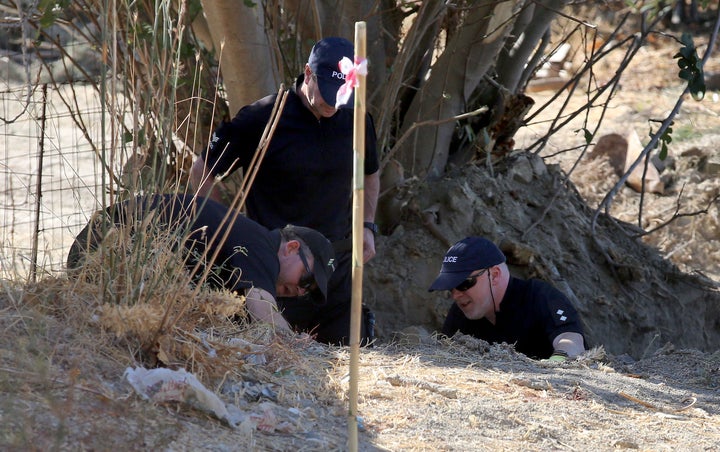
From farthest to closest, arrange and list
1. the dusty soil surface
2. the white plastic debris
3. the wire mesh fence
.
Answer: the wire mesh fence → the white plastic debris → the dusty soil surface

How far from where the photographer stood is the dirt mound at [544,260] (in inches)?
250

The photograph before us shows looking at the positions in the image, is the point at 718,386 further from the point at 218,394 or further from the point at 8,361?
the point at 8,361

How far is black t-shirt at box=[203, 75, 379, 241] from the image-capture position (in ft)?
15.4

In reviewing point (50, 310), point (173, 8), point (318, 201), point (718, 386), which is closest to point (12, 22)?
point (173, 8)

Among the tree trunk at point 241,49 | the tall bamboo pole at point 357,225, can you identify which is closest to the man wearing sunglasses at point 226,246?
the tall bamboo pole at point 357,225

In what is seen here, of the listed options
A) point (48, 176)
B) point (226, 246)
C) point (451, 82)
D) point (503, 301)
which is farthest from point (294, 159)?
point (48, 176)

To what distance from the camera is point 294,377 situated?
333 cm

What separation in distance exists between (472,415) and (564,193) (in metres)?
4.25

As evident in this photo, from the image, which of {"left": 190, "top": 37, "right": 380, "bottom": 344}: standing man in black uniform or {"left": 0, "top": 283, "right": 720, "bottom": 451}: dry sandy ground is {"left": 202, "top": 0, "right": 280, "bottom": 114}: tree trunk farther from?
{"left": 0, "top": 283, "right": 720, "bottom": 451}: dry sandy ground

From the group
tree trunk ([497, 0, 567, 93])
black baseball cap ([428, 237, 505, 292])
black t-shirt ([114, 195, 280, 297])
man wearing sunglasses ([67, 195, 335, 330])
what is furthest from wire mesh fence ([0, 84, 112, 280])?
tree trunk ([497, 0, 567, 93])

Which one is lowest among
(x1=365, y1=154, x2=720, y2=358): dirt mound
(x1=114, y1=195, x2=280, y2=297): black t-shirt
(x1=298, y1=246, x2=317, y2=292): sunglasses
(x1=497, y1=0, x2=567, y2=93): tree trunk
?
(x1=365, y1=154, x2=720, y2=358): dirt mound

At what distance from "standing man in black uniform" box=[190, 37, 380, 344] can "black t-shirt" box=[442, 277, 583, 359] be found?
767 millimetres

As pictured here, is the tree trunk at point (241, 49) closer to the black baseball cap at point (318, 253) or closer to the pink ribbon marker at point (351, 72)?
the black baseball cap at point (318, 253)

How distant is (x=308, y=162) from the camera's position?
15.7ft
